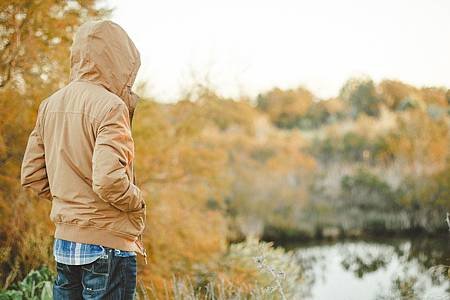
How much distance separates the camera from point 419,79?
10.9 metres

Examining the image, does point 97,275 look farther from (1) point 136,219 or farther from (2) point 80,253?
(1) point 136,219

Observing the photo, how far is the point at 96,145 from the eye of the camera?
5.91 ft

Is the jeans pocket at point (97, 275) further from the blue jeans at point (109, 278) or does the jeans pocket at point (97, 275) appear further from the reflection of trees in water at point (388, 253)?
the reflection of trees in water at point (388, 253)

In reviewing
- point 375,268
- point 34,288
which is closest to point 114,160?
point 34,288

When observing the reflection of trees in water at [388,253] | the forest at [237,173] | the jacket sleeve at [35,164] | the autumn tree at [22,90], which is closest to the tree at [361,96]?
the forest at [237,173]

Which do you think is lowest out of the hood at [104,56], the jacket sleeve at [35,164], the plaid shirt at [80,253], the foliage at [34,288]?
the foliage at [34,288]

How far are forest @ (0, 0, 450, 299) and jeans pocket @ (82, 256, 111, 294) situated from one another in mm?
597

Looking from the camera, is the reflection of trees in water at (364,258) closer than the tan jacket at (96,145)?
No

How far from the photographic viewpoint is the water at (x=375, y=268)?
5504 mm

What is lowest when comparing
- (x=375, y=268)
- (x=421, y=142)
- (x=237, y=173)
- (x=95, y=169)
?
(x=375, y=268)

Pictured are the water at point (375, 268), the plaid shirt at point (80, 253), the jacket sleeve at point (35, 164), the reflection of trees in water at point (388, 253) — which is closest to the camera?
the plaid shirt at point (80, 253)

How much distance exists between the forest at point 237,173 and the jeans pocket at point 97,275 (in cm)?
60

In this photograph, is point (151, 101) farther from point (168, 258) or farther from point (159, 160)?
point (168, 258)

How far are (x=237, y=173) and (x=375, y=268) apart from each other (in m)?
4.48
